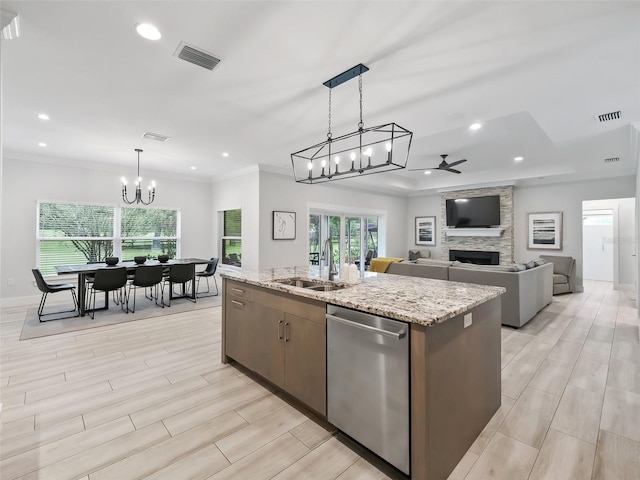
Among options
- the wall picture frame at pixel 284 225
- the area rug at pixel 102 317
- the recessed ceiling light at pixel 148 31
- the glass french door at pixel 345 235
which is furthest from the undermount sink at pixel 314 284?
the glass french door at pixel 345 235

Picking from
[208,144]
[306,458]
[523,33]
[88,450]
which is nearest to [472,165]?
[523,33]

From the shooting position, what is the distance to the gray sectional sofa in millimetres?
4215

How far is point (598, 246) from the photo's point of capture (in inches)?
340

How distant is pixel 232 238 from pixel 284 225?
5.46ft

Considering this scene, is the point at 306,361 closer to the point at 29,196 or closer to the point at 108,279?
the point at 108,279

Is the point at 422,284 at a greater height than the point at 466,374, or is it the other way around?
the point at 422,284

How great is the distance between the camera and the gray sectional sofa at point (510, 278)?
421 cm

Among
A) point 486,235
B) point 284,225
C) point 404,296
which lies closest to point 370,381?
point 404,296

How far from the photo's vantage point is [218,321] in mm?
4598

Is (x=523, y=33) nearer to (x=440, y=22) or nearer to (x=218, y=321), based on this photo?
(x=440, y=22)

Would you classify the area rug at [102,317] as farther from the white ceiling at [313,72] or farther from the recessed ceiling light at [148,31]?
the recessed ceiling light at [148,31]

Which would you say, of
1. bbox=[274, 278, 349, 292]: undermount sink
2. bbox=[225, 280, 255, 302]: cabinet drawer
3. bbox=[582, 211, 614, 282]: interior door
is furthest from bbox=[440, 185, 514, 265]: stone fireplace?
bbox=[225, 280, 255, 302]: cabinet drawer

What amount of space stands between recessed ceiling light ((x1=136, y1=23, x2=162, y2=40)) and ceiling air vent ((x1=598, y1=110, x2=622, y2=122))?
15.3 ft

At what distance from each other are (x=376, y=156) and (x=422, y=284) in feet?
13.5
